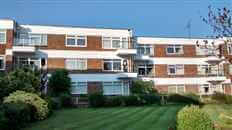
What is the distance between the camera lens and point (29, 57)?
3525 cm

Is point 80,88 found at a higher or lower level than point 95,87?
lower

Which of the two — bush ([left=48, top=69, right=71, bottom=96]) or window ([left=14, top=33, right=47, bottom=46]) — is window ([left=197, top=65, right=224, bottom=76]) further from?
window ([left=14, top=33, right=47, bottom=46])

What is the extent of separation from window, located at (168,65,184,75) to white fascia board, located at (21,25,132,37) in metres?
9.27

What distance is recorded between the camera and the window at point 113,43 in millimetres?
38250

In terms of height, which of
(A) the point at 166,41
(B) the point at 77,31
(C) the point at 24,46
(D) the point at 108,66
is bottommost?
(D) the point at 108,66

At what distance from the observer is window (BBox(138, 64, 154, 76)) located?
138 ft

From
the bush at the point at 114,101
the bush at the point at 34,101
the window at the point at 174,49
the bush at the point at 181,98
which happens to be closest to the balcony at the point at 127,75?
the bush at the point at 114,101

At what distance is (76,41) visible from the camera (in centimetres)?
3747

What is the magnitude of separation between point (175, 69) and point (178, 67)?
611 mm

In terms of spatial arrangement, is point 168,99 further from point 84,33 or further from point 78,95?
point 84,33

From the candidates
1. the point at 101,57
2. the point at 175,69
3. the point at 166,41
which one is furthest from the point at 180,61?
the point at 101,57

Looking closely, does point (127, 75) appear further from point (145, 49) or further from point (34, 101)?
point (34, 101)

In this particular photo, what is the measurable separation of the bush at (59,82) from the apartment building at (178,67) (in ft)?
40.9

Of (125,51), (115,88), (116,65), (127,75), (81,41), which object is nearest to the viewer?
(127,75)
